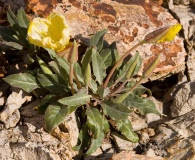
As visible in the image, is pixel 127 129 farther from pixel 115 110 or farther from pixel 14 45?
pixel 14 45

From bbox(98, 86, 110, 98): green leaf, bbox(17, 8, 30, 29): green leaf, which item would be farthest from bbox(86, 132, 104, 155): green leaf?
bbox(17, 8, 30, 29): green leaf

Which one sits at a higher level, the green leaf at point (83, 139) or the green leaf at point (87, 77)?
the green leaf at point (87, 77)

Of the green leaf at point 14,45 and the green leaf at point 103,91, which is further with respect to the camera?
the green leaf at point 14,45

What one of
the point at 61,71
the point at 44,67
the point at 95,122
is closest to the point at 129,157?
the point at 95,122

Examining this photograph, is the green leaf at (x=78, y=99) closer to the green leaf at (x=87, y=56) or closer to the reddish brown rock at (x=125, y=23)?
the green leaf at (x=87, y=56)

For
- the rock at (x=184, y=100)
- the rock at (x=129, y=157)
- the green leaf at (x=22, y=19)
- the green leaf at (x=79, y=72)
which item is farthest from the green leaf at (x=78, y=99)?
the rock at (x=184, y=100)

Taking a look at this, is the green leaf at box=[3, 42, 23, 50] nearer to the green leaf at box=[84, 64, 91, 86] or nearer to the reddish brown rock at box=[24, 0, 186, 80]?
the reddish brown rock at box=[24, 0, 186, 80]

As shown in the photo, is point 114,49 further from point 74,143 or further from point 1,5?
point 1,5
